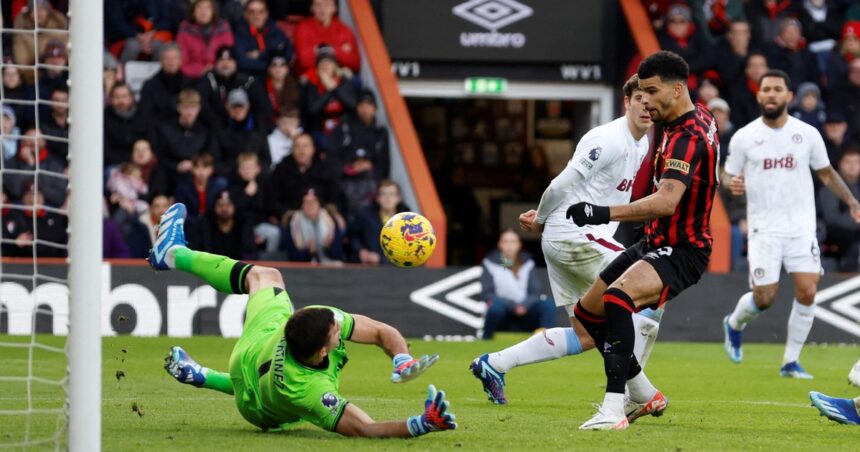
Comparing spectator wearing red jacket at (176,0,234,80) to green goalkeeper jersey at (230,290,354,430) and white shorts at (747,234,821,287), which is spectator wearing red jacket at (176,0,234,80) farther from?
green goalkeeper jersey at (230,290,354,430)

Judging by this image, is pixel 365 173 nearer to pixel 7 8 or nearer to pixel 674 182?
pixel 7 8

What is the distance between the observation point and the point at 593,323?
27.1ft

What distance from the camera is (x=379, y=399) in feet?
31.6

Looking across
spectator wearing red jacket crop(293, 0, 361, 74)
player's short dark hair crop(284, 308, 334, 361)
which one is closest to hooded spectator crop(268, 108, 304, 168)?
spectator wearing red jacket crop(293, 0, 361, 74)

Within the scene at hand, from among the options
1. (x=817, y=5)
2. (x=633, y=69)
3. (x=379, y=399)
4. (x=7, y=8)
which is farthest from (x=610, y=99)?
(x=379, y=399)

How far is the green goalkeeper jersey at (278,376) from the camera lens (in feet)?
23.1

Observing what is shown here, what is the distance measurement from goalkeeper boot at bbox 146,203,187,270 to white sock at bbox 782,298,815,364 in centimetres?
601

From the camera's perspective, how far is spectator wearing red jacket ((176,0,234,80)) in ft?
58.4

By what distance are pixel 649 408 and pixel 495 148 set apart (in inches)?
554

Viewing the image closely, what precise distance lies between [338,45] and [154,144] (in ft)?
9.86

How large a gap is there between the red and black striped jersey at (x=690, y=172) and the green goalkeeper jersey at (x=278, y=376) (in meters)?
1.85

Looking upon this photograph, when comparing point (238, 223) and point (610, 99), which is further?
point (610, 99)

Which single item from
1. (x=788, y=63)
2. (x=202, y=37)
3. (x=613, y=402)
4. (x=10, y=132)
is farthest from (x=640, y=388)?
(x=788, y=63)

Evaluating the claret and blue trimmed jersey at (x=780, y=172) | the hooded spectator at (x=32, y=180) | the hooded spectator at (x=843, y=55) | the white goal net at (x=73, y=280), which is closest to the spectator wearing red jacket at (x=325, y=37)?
the hooded spectator at (x=32, y=180)
